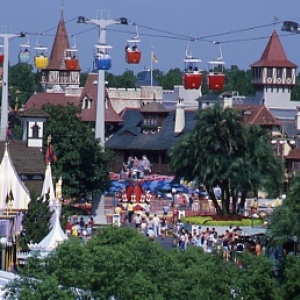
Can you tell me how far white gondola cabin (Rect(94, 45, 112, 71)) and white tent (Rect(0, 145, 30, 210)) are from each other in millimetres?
8547

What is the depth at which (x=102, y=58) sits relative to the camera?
65.3 metres

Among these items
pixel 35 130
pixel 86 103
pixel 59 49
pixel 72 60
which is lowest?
pixel 35 130

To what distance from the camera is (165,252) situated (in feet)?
126

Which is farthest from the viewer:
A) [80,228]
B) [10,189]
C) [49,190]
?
[49,190]

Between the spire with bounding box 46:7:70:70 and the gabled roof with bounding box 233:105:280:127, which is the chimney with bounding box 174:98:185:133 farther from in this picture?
the spire with bounding box 46:7:70:70

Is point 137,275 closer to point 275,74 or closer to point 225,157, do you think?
point 225,157

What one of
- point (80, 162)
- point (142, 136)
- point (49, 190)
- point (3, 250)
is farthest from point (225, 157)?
point (142, 136)

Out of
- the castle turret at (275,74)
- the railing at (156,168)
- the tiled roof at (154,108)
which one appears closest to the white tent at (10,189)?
the railing at (156,168)

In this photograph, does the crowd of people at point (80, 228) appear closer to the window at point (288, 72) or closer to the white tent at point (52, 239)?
the white tent at point (52, 239)

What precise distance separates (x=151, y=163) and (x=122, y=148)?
11.2 ft

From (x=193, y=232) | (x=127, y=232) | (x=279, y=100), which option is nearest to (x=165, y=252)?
(x=127, y=232)

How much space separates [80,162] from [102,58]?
8055 mm

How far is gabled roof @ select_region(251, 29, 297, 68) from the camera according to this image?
12900 cm

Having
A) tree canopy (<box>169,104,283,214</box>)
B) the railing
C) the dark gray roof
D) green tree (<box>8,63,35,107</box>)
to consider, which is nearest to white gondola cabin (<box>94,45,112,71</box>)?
tree canopy (<box>169,104,283,214</box>)
